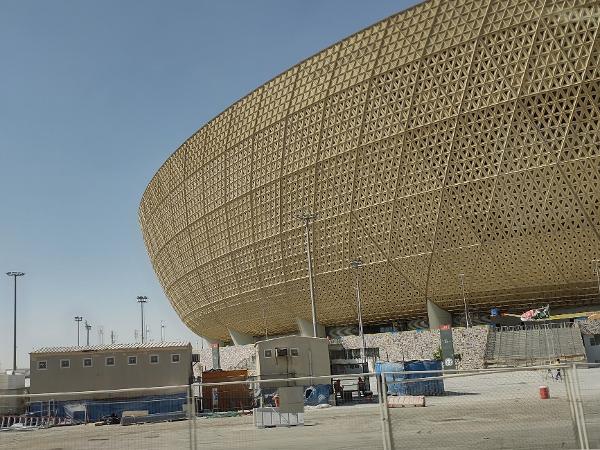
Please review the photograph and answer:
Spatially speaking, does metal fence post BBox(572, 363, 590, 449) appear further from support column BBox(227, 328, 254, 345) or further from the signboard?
support column BBox(227, 328, 254, 345)

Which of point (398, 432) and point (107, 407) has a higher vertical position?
point (107, 407)

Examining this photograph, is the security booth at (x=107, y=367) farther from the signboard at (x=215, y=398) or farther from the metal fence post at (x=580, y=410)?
the metal fence post at (x=580, y=410)

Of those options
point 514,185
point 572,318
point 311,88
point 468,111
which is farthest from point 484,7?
point 572,318

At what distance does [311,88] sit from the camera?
4325cm

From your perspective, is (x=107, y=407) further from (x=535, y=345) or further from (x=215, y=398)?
(x=535, y=345)

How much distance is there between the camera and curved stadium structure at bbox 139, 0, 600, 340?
34406mm

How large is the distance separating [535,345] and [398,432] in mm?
31079

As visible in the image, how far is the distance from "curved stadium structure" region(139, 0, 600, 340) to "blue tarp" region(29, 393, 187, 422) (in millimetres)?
22445

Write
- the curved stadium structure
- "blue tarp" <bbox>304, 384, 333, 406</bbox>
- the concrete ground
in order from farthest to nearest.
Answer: the curved stadium structure → "blue tarp" <bbox>304, 384, 333, 406</bbox> → the concrete ground

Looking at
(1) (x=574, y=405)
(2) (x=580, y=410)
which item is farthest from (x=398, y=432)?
(2) (x=580, y=410)

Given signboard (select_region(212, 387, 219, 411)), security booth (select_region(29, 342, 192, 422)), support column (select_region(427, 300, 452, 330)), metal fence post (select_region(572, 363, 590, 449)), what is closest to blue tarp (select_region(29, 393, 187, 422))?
signboard (select_region(212, 387, 219, 411))

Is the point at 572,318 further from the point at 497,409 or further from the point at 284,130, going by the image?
the point at 497,409

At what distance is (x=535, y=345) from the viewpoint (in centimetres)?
4081

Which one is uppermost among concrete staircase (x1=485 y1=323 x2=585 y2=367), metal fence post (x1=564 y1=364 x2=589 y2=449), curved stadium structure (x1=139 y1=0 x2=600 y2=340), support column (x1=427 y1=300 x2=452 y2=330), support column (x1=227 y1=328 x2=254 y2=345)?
curved stadium structure (x1=139 y1=0 x2=600 y2=340)
